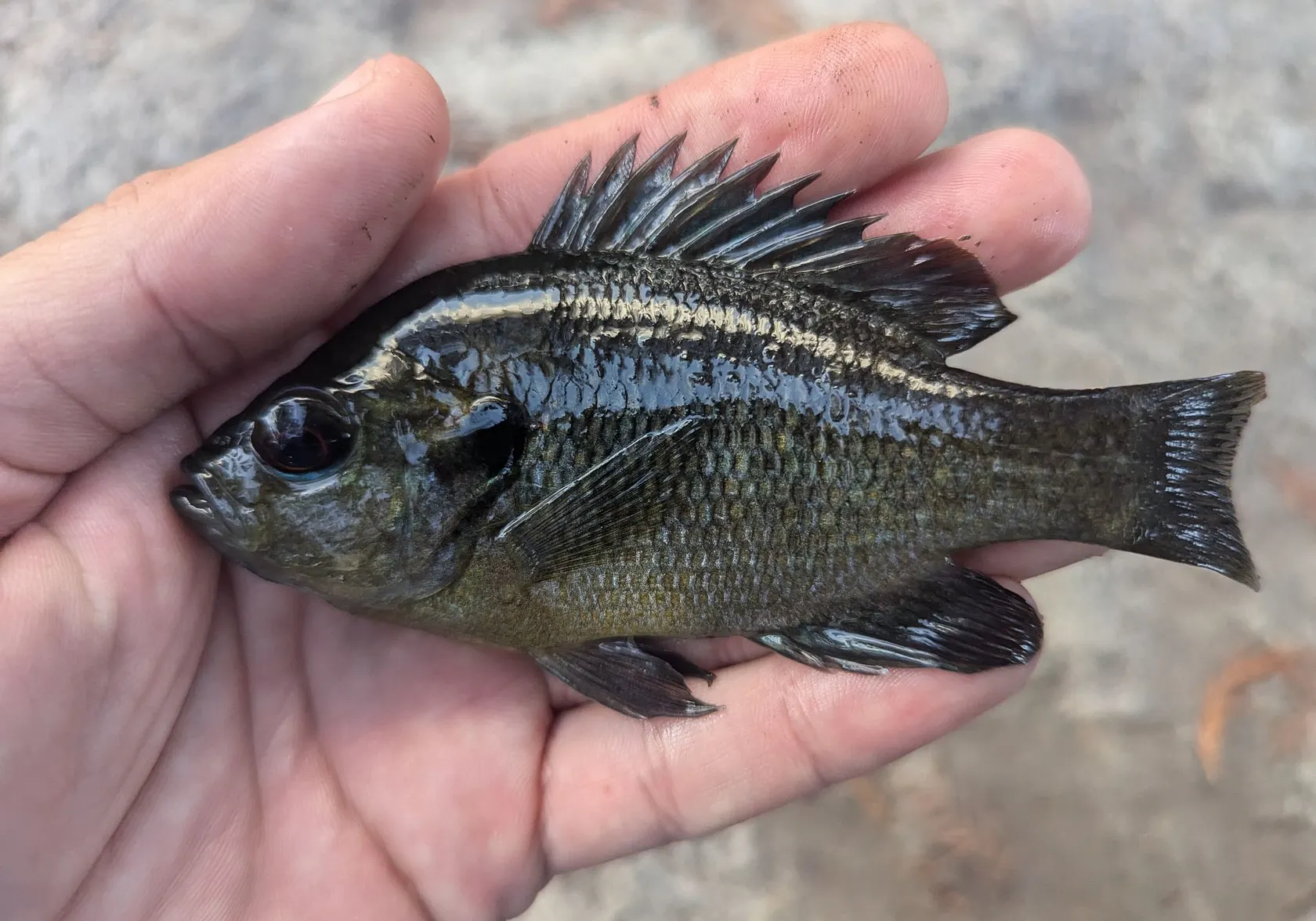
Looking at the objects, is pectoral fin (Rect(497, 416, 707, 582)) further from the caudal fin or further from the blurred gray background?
the blurred gray background

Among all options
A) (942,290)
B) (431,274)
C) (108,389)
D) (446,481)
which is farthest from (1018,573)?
(108,389)

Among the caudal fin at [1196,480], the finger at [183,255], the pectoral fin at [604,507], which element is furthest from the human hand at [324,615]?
the pectoral fin at [604,507]

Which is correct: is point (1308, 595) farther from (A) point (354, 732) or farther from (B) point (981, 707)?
(A) point (354, 732)

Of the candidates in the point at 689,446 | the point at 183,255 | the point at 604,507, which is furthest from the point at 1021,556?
the point at 183,255

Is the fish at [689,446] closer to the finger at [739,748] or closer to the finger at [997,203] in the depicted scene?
the finger at [739,748]

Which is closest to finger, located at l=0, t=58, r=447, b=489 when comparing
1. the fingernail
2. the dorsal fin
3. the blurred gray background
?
the fingernail

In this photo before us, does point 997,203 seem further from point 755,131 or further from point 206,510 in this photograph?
point 206,510
